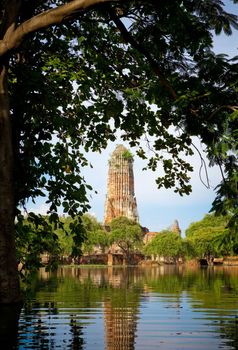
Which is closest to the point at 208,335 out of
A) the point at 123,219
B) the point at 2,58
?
the point at 2,58

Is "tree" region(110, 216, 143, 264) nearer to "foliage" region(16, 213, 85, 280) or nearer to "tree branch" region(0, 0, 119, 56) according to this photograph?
"foliage" region(16, 213, 85, 280)

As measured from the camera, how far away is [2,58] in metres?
6.63

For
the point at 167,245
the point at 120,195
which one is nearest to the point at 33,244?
the point at 167,245

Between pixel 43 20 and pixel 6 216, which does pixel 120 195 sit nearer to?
pixel 6 216

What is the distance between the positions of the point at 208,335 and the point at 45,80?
6.42 meters

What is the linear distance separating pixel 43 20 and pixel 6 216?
12.1ft

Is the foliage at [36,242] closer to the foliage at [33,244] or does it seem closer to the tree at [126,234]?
the foliage at [33,244]

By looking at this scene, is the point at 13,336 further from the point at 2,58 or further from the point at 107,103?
the point at 107,103

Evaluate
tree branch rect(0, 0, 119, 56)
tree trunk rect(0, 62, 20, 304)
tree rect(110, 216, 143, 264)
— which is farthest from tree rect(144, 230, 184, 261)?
tree branch rect(0, 0, 119, 56)

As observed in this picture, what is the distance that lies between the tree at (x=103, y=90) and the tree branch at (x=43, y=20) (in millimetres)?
12

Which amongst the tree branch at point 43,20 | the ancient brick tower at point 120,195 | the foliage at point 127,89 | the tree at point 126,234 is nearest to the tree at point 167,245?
the tree at point 126,234

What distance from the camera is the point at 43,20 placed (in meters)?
6.09

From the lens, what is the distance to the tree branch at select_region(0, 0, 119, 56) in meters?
5.91

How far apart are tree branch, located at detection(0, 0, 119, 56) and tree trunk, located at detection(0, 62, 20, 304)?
79.9 inches
